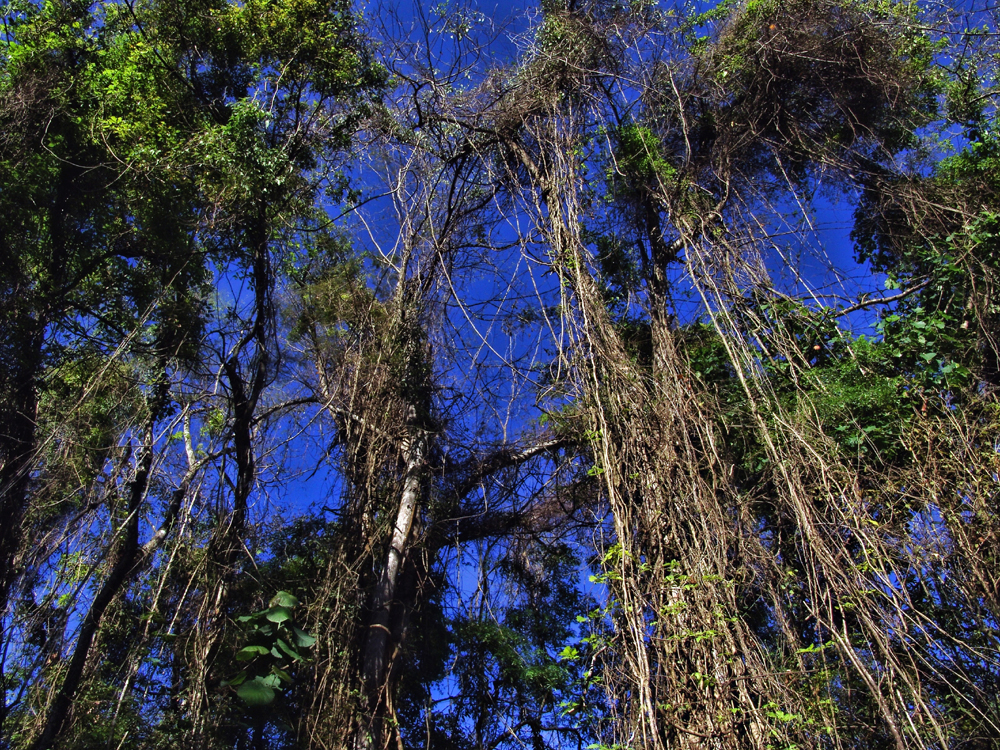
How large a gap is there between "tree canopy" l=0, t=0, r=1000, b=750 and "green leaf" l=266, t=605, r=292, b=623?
0.09m

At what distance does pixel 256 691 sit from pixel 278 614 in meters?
0.33

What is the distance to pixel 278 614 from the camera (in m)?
3.13

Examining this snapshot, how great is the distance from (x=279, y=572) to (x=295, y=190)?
2793 mm

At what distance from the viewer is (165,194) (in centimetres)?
473

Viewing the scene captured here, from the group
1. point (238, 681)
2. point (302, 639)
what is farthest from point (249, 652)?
point (302, 639)

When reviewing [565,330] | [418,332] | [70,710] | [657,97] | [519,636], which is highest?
[657,97]

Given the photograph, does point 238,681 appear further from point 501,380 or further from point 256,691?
point 501,380

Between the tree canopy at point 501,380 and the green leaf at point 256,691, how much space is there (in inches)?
0.7

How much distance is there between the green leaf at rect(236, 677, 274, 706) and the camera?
293 cm

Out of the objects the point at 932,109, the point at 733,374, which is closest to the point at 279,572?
the point at 733,374

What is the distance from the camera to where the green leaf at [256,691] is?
2.93 m

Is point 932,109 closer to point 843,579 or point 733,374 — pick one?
point 733,374

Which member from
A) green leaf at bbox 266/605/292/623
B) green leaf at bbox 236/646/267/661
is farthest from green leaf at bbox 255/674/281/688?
green leaf at bbox 266/605/292/623

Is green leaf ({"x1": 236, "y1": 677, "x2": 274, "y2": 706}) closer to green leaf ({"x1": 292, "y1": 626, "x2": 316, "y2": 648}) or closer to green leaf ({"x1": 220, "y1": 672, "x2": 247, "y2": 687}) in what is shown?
green leaf ({"x1": 220, "y1": 672, "x2": 247, "y2": 687})
